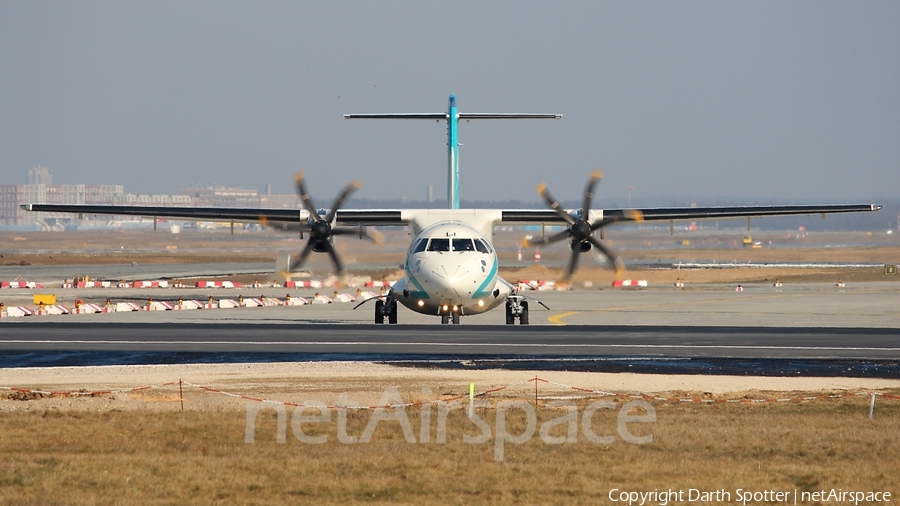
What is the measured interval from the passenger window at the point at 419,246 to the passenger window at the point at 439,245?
9.0 inches

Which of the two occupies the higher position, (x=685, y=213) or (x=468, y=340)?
(x=685, y=213)

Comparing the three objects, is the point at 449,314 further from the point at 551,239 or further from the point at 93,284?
the point at 93,284

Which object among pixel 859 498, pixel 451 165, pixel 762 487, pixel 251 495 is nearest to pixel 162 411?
pixel 251 495

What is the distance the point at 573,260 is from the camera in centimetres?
3650

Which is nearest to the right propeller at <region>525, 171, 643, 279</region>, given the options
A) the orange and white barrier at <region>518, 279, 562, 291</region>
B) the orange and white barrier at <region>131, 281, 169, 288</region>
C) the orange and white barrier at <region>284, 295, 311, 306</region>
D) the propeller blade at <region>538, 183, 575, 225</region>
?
the propeller blade at <region>538, 183, 575, 225</region>

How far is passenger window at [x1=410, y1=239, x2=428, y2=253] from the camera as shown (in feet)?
106

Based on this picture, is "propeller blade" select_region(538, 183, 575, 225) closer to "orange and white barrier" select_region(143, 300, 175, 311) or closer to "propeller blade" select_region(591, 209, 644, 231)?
"propeller blade" select_region(591, 209, 644, 231)

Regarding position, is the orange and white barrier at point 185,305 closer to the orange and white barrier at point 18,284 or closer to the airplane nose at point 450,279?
the airplane nose at point 450,279

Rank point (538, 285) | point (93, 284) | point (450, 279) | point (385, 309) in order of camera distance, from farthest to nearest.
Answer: point (93, 284) → point (538, 285) → point (385, 309) → point (450, 279)

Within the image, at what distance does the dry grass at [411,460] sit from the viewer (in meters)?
12.4

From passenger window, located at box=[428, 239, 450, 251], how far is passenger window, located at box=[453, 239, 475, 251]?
21 cm

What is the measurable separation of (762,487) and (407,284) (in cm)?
2088

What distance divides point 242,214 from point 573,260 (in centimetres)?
1131

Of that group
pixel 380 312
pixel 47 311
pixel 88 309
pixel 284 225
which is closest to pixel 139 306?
pixel 88 309
